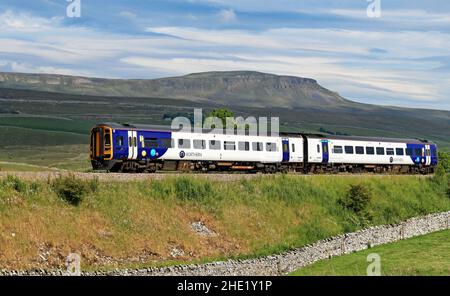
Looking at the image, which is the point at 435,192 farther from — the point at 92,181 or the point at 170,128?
the point at 92,181

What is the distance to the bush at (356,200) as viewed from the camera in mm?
48281

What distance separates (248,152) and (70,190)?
65.9 feet

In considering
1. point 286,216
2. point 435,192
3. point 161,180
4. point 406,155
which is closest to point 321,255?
point 286,216

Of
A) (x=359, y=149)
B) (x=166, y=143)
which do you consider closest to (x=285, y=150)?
(x=359, y=149)

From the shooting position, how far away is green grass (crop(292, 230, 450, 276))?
1404 inches

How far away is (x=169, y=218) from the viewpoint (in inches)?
1449

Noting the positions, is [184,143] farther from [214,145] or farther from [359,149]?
[359,149]

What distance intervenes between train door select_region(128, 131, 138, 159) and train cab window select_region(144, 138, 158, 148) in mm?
791

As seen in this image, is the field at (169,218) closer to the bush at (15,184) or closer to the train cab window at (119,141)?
the bush at (15,184)

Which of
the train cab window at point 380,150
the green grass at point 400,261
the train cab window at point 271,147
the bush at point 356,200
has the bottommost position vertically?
the green grass at point 400,261

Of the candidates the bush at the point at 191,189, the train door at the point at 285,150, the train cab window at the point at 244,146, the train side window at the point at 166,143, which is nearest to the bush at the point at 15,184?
the bush at the point at 191,189

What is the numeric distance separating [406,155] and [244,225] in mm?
30745

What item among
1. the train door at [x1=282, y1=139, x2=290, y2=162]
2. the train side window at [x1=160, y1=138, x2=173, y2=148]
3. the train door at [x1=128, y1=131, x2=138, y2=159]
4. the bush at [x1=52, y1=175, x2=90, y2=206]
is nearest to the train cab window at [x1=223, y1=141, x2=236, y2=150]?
the train side window at [x1=160, y1=138, x2=173, y2=148]

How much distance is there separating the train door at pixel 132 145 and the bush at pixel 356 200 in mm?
14409
